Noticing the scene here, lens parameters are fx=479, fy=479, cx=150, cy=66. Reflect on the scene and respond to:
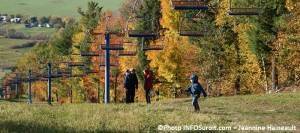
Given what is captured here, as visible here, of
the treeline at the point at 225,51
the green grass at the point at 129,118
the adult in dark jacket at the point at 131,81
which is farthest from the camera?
the treeline at the point at 225,51

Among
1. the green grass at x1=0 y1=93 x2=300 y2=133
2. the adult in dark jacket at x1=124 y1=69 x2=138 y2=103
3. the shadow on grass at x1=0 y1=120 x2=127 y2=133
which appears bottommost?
the green grass at x1=0 y1=93 x2=300 y2=133

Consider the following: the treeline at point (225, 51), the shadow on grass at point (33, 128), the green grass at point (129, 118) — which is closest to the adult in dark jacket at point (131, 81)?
the green grass at point (129, 118)

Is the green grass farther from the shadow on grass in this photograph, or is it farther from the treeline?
the treeline

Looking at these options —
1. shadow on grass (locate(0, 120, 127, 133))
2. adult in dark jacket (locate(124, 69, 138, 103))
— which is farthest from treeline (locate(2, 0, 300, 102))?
shadow on grass (locate(0, 120, 127, 133))

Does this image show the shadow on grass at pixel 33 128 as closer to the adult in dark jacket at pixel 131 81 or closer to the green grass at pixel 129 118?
the green grass at pixel 129 118

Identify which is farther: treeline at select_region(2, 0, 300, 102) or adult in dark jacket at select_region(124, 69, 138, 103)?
treeline at select_region(2, 0, 300, 102)

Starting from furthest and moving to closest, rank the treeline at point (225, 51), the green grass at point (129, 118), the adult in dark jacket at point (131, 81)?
the treeline at point (225, 51) < the adult in dark jacket at point (131, 81) < the green grass at point (129, 118)

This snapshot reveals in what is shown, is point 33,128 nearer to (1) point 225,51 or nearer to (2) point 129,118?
(2) point 129,118

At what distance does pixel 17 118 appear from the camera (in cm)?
1911

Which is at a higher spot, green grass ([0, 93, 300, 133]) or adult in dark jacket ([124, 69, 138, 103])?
adult in dark jacket ([124, 69, 138, 103])

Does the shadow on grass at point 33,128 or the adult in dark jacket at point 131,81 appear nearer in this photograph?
the shadow on grass at point 33,128

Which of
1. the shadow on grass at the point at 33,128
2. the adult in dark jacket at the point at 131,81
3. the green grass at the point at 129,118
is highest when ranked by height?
the adult in dark jacket at the point at 131,81

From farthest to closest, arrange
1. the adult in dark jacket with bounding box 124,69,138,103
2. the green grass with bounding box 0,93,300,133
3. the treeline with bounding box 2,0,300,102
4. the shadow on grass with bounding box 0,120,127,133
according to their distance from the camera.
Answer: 1. the treeline with bounding box 2,0,300,102
2. the adult in dark jacket with bounding box 124,69,138,103
3. the green grass with bounding box 0,93,300,133
4. the shadow on grass with bounding box 0,120,127,133

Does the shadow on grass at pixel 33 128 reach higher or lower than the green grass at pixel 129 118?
higher
